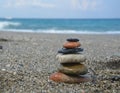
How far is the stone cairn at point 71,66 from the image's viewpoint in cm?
691

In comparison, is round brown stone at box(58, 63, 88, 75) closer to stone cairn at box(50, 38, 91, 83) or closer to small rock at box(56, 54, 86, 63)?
stone cairn at box(50, 38, 91, 83)

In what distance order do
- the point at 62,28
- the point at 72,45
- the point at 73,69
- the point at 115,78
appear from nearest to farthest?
the point at 73,69
the point at 72,45
the point at 115,78
the point at 62,28

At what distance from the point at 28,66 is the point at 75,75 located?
2.05 m

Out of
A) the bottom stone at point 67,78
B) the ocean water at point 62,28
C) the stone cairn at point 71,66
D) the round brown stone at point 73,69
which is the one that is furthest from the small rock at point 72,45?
the ocean water at point 62,28

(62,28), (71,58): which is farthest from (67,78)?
(62,28)

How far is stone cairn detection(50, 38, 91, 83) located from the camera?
691 centimetres

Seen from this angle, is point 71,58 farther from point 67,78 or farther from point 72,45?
point 67,78

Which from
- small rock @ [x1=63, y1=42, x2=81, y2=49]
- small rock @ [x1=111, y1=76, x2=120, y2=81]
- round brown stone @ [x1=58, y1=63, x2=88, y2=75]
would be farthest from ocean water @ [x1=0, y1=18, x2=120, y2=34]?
round brown stone @ [x1=58, y1=63, x2=88, y2=75]

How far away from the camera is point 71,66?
6.96 metres

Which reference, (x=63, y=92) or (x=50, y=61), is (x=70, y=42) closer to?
(x=63, y=92)

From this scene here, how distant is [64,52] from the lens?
279 inches

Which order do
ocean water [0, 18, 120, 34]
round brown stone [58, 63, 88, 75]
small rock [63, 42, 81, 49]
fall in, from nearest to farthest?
round brown stone [58, 63, 88, 75] → small rock [63, 42, 81, 49] → ocean water [0, 18, 120, 34]

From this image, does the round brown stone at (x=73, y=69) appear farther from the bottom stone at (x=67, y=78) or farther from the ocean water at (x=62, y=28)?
the ocean water at (x=62, y=28)

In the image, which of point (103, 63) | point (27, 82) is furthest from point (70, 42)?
point (103, 63)
